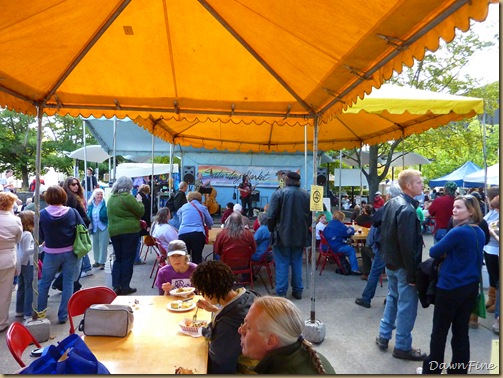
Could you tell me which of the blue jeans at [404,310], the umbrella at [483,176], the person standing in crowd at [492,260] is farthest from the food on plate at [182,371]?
the umbrella at [483,176]

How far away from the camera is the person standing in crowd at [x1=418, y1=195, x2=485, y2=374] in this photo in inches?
121

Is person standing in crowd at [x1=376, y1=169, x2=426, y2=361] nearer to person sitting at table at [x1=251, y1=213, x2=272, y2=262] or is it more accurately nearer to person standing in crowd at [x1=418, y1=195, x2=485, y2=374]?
person standing in crowd at [x1=418, y1=195, x2=485, y2=374]

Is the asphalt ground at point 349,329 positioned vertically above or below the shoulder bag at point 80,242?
below

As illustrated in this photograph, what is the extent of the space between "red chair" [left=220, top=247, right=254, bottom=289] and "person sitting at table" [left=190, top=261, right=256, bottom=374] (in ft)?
8.92

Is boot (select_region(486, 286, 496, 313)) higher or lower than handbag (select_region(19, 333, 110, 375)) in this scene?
lower

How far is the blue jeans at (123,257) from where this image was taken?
18.6 feet

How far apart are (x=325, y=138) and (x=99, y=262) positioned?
21.8 ft

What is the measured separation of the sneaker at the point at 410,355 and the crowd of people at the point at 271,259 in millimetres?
10

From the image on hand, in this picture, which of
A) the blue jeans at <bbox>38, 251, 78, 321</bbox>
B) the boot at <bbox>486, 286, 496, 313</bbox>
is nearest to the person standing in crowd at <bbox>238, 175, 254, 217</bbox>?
the blue jeans at <bbox>38, 251, 78, 321</bbox>

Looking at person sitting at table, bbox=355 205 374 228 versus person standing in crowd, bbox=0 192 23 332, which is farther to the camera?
person sitting at table, bbox=355 205 374 228

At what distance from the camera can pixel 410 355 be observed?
376 cm

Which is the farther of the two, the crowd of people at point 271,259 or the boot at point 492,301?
the boot at point 492,301

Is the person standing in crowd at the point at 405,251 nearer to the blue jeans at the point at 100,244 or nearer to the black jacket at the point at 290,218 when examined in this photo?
the black jacket at the point at 290,218

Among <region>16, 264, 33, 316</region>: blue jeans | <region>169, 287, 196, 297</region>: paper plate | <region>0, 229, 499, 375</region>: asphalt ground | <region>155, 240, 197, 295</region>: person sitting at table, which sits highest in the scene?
<region>155, 240, 197, 295</region>: person sitting at table
